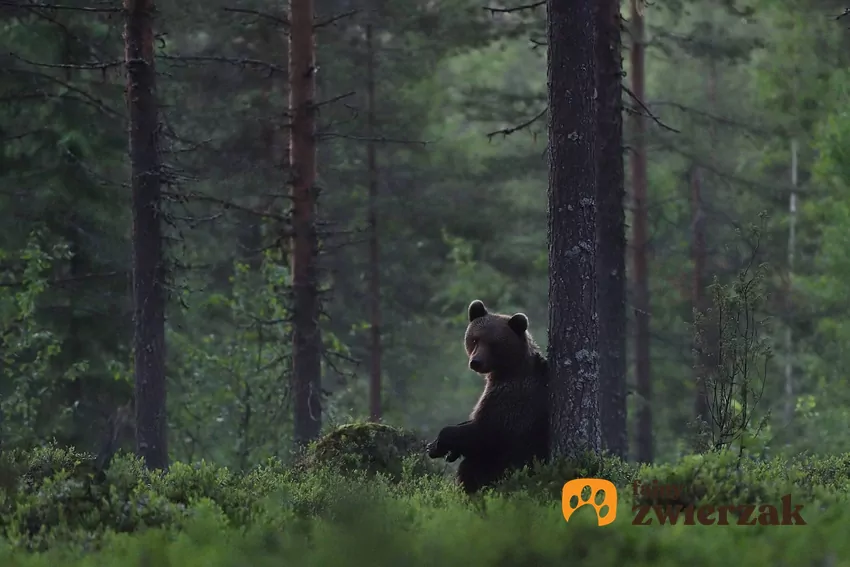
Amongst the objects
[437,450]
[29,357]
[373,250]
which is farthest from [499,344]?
[373,250]

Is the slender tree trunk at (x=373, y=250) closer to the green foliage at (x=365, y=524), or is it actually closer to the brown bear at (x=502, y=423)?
the brown bear at (x=502, y=423)

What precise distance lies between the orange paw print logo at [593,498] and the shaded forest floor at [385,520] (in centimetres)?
9

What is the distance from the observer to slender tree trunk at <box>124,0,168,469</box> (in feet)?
53.8

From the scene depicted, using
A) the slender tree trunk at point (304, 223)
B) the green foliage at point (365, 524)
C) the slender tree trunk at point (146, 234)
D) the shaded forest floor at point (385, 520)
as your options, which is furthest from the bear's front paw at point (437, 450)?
the slender tree trunk at point (304, 223)

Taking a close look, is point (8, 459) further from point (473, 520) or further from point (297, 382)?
point (297, 382)

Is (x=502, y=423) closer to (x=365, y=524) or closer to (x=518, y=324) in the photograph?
(x=518, y=324)

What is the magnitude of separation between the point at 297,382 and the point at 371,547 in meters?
→ 13.7

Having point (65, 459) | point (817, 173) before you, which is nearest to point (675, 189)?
point (817, 173)

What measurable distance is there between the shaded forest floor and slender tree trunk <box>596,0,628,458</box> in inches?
275

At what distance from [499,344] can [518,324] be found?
11.7 inches

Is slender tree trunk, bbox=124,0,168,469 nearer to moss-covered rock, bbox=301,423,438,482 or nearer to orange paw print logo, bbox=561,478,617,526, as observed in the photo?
moss-covered rock, bbox=301,423,438,482

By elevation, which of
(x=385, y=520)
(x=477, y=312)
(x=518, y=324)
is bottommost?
(x=385, y=520)

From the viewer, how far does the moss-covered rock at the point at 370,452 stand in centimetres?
1327

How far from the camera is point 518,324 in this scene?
11.8m
